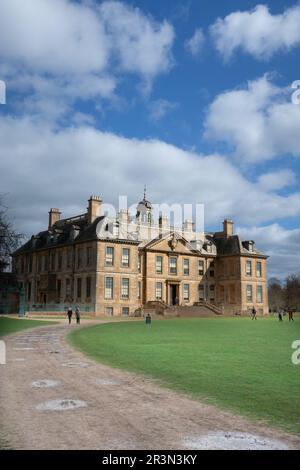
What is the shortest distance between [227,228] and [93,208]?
24479 mm

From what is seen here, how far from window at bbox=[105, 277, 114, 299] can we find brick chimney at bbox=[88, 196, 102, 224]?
8.26 meters

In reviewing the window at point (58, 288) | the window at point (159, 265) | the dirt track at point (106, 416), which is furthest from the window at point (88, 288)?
the dirt track at point (106, 416)

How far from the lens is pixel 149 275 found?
63375 millimetres

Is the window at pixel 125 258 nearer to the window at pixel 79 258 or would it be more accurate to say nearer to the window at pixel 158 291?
the window at pixel 79 258

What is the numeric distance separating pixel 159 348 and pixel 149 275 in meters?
45.6

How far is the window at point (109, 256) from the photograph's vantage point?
5741 centimetres

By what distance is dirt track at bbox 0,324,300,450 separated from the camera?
620 cm

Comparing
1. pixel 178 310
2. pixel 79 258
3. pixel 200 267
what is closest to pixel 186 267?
pixel 200 267

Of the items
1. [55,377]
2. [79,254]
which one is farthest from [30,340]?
[79,254]

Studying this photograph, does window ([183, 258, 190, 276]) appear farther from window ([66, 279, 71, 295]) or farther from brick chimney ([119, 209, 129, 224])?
window ([66, 279, 71, 295])

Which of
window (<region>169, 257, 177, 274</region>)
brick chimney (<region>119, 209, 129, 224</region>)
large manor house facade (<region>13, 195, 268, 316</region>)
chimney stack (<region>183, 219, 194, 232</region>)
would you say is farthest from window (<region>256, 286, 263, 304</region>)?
brick chimney (<region>119, 209, 129, 224</region>)

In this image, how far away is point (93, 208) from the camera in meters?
60.5

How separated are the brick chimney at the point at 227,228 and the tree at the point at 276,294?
129 feet

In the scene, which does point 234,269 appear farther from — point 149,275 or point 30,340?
point 30,340
